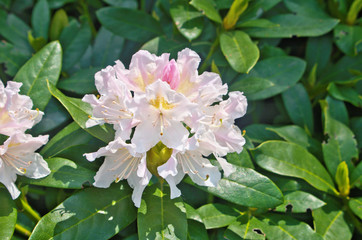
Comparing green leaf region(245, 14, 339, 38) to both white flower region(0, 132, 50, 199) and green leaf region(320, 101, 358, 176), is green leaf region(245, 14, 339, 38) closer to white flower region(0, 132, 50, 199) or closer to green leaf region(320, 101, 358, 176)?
green leaf region(320, 101, 358, 176)

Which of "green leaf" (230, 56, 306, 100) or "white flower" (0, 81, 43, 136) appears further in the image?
"green leaf" (230, 56, 306, 100)

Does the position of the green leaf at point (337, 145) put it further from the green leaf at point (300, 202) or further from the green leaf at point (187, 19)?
the green leaf at point (187, 19)

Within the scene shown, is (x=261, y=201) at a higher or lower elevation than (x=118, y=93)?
lower

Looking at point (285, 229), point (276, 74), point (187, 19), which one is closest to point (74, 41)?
point (187, 19)

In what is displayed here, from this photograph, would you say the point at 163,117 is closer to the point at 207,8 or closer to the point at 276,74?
the point at 207,8

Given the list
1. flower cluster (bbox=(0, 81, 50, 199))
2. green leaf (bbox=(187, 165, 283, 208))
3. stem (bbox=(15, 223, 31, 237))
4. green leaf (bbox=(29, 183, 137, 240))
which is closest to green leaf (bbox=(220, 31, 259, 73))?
green leaf (bbox=(187, 165, 283, 208))

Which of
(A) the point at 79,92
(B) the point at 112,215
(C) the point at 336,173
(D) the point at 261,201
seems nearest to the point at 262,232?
(D) the point at 261,201

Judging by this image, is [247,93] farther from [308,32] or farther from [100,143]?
Result: [100,143]
